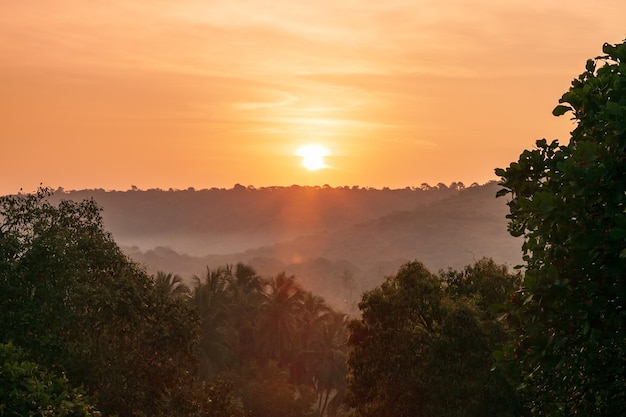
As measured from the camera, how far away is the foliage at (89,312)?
24578 millimetres

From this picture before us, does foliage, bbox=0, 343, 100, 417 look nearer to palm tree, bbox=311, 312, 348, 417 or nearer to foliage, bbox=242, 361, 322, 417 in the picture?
foliage, bbox=242, 361, 322, 417

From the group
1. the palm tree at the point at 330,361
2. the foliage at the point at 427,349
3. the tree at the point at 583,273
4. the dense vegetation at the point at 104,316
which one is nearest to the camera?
the tree at the point at 583,273

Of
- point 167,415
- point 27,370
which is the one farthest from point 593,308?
point 167,415

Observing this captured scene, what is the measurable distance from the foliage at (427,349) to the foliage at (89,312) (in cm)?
877

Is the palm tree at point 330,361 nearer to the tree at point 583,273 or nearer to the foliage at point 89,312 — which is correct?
the foliage at point 89,312

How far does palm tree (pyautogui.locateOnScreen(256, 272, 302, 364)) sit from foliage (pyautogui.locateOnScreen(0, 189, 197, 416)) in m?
41.0

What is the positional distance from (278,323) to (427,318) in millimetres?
36584

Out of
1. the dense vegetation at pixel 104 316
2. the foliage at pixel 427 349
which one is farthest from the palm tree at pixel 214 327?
the dense vegetation at pixel 104 316

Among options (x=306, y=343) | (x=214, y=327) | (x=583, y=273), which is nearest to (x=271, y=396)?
(x=214, y=327)

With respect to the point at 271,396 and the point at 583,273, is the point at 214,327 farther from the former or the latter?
the point at 583,273

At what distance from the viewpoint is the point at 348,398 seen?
115 feet

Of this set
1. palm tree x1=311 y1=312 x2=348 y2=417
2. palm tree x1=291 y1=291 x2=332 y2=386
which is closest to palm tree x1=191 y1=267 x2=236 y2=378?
palm tree x1=291 y1=291 x2=332 y2=386

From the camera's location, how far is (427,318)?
3462cm

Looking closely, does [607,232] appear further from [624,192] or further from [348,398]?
[348,398]
